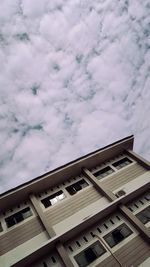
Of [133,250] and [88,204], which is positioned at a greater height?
[88,204]

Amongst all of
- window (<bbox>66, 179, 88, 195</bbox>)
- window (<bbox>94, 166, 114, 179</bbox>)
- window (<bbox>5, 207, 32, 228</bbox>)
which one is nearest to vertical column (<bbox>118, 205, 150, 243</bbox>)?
window (<bbox>66, 179, 88, 195</bbox>)

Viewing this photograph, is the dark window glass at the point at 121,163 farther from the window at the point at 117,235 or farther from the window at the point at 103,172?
the window at the point at 117,235

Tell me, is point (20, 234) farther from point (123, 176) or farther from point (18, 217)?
point (123, 176)

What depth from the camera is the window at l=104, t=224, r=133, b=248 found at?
39.2 feet

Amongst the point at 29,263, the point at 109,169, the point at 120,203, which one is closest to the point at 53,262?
the point at 29,263

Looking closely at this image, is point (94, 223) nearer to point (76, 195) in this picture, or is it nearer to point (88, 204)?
point (88, 204)

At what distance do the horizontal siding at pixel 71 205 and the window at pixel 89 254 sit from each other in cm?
267

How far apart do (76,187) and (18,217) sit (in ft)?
15.8

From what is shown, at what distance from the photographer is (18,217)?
566 inches

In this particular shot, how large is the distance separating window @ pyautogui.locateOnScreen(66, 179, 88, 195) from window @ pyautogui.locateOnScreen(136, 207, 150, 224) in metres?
4.64

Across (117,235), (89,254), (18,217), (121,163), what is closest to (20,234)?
(18,217)

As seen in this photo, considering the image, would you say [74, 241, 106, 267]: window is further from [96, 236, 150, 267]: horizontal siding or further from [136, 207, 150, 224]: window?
[136, 207, 150, 224]: window

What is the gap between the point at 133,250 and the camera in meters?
11.4

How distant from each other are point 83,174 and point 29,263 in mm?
7836
